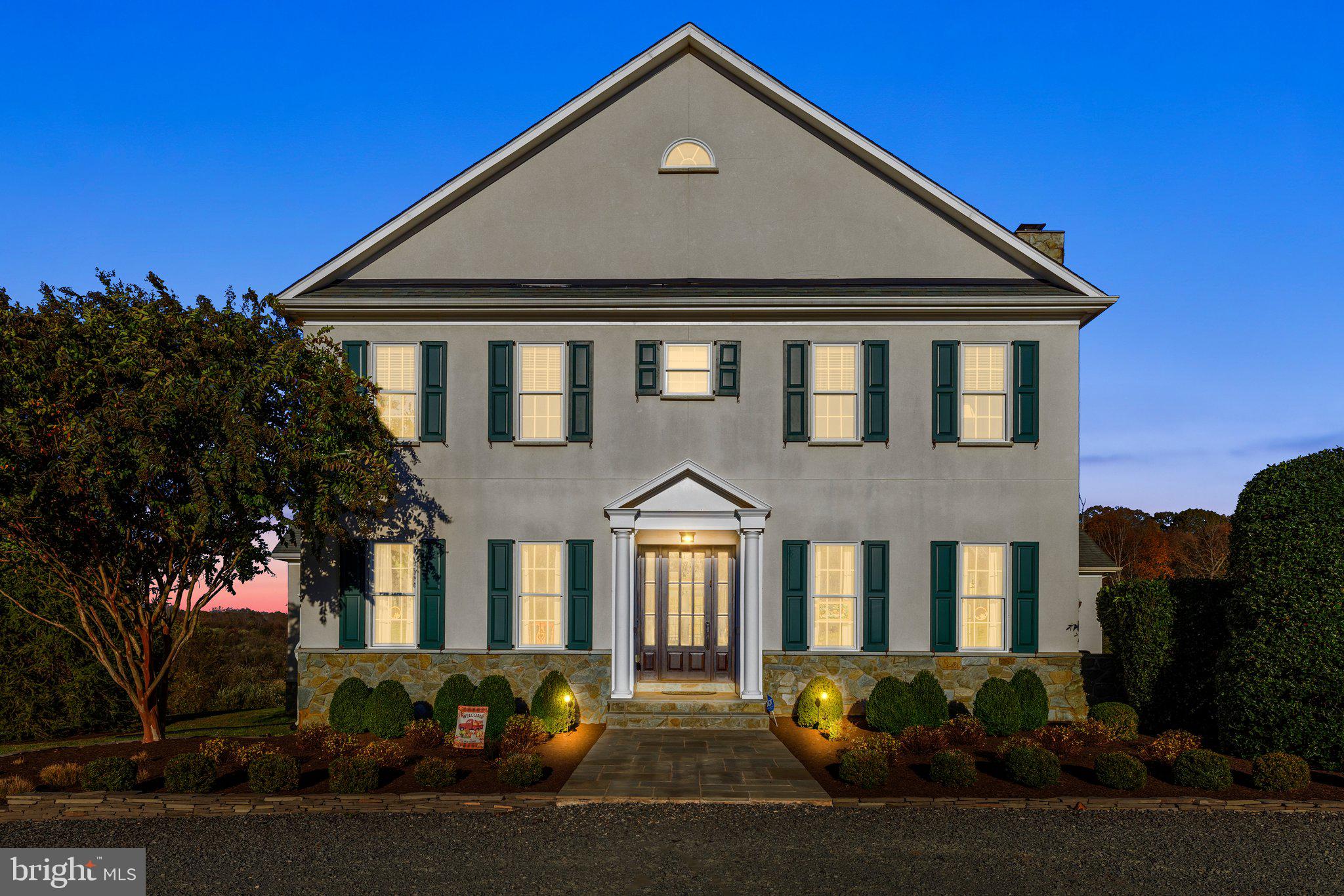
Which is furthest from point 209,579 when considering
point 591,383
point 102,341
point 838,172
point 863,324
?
point 838,172

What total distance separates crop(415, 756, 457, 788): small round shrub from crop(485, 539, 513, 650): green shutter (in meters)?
4.32

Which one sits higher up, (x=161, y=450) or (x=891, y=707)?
(x=161, y=450)

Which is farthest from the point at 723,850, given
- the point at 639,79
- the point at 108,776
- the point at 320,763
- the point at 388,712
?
the point at 639,79

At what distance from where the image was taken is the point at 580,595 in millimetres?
14070

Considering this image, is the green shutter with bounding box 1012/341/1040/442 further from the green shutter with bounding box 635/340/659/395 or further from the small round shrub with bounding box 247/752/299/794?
the small round shrub with bounding box 247/752/299/794

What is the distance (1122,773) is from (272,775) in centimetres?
945

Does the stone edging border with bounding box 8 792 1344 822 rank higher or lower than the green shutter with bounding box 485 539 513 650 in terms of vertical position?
lower

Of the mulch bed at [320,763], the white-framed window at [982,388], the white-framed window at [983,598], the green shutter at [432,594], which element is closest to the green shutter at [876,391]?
the white-framed window at [982,388]

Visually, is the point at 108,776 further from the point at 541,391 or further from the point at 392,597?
the point at 541,391

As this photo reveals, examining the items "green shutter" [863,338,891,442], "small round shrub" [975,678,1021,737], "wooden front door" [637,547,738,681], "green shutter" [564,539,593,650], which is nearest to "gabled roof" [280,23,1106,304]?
"green shutter" [863,338,891,442]

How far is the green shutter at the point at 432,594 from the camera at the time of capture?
46.2ft

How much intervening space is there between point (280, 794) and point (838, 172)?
1227 cm

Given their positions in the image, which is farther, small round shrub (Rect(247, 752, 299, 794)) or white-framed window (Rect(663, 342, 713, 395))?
white-framed window (Rect(663, 342, 713, 395))

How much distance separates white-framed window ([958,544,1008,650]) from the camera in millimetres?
14008
